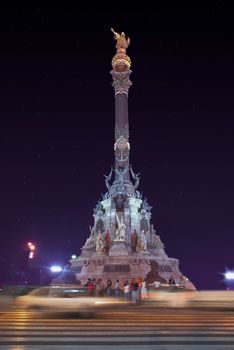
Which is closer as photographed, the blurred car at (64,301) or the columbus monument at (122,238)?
the blurred car at (64,301)

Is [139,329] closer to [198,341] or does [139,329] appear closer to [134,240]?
[198,341]

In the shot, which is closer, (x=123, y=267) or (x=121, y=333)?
(x=121, y=333)

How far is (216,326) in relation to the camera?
971 centimetres

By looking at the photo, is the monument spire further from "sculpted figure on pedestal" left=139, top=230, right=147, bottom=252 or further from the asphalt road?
the asphalt road

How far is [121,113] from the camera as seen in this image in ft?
165

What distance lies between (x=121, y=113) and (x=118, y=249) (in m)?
18.9

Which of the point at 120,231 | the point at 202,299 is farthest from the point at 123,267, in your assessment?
the point at 202,299

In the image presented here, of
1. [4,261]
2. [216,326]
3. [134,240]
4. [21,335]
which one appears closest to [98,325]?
[21,335]

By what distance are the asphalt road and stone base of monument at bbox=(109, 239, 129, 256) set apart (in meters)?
27.1

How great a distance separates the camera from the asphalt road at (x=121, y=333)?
7172 millimetres

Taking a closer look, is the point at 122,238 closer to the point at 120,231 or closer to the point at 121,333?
the point at 120,231

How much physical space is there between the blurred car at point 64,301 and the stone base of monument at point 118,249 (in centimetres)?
2456

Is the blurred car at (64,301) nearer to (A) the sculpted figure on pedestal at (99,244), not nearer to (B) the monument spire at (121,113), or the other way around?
(A) the sculpted figure on pedestal at (99,244)

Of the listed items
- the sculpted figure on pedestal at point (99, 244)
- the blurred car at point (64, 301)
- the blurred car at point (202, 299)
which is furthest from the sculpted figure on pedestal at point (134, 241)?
the blurred car at point (64, 301)
